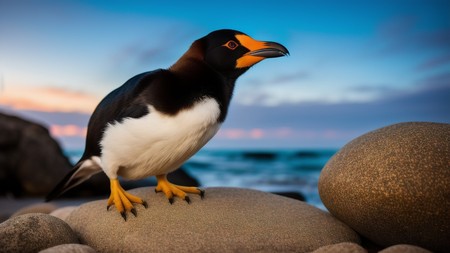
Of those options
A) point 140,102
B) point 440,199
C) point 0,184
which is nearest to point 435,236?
point 440,199

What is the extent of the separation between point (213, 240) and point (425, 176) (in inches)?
68.4

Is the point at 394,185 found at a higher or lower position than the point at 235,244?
higher

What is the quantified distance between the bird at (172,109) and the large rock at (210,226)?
0.72ft

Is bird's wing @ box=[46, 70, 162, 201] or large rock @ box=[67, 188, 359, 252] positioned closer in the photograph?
bird's wing @ box=[46, 70, 162, 201]

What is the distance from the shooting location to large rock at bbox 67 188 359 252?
348cm

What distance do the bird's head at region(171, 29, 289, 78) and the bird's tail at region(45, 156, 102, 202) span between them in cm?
134

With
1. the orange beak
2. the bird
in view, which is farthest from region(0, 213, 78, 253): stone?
the orange beak

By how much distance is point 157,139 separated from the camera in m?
3.24

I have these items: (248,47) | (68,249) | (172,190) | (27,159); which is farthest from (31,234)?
(27,159)

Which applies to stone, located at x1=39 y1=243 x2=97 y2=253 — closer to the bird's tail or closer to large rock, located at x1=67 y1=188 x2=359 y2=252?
large rock, located at x1=67 y1=188 x2=359 y2=252

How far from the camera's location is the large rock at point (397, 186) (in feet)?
11.0

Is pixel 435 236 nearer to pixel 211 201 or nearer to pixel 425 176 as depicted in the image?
pixel 425 176

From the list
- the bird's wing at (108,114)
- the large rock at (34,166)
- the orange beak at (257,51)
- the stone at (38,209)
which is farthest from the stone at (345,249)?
the large rock at (34,166)

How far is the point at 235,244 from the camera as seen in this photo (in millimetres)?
3502
